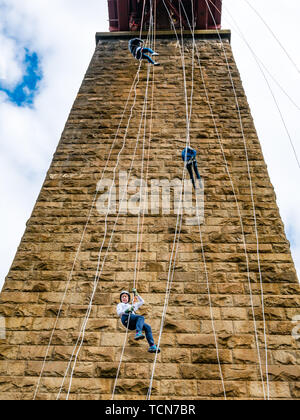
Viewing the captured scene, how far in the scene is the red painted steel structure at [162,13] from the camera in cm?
827

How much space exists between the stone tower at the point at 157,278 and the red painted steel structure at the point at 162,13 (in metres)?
3.87

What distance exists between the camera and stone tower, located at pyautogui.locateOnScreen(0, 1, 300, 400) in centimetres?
322

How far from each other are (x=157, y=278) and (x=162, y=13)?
307 inches

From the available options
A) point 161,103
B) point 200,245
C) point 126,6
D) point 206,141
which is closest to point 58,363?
point 200,245

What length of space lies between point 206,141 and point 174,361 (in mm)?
3553

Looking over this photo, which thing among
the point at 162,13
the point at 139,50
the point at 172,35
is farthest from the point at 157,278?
the point at 162,13

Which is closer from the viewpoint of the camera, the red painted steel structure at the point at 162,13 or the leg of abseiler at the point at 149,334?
the leg of abseiler at the point at 149,334

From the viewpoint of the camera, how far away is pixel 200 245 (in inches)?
164

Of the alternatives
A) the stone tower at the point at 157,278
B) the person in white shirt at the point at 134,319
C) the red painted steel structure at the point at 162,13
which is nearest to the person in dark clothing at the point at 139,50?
the stone tower at the point at 157,278

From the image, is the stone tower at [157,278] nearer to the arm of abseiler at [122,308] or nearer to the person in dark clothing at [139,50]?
the arm of abseiler at [122,308]

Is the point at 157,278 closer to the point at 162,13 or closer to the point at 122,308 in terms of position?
the point at 122,308

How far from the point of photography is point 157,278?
391 centimetres

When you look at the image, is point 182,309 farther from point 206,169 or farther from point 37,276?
point 206,169

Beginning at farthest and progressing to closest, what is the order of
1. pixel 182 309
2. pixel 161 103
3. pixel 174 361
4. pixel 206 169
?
1. pixel 161 103
2. pixel 206 169
3. pixel 182 309
4. pixel 174 361
